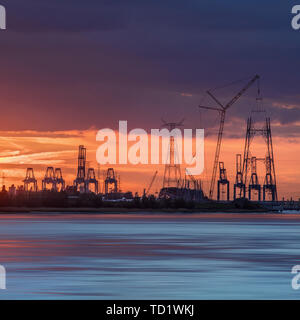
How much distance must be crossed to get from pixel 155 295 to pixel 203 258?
17843mm

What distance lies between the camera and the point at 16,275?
3709cm

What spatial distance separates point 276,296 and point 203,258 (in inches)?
692

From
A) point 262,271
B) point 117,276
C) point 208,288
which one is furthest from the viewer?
point 262,271

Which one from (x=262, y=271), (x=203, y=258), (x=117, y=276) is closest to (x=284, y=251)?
(x=203, y=258)

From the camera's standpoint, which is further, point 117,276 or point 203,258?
point 203,258

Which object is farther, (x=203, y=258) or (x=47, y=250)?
(x=47, y=250)

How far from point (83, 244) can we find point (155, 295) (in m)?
31.9

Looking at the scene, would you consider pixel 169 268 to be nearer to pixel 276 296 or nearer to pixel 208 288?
pixel 208 288
